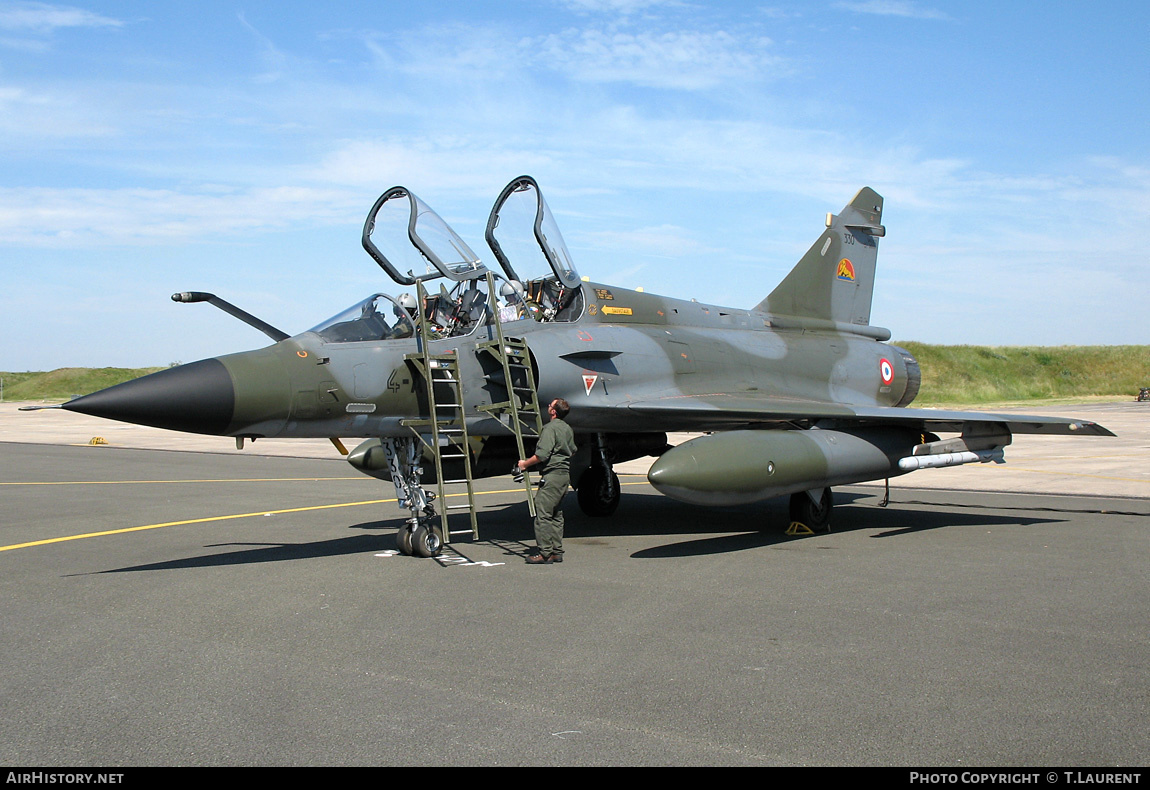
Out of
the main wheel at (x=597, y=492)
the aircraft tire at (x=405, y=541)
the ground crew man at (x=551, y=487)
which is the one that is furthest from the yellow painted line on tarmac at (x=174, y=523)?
the ground crew man at (x=551, y=487)

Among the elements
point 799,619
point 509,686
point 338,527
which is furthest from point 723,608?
point 338,527

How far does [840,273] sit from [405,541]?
31.0ft

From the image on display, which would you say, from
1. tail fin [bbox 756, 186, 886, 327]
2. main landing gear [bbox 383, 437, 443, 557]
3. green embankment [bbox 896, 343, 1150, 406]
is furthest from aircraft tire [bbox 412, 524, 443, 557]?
green embankment [bbox 896, 343, 1150, 406]

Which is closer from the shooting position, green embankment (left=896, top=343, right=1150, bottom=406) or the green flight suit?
the green flight suit

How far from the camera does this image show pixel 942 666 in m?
5.06

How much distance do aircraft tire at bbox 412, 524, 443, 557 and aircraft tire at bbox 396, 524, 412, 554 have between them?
61 millimetres

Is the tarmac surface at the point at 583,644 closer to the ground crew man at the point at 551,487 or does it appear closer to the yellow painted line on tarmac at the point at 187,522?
the yellow painted line on tarmac at the point at 187,522

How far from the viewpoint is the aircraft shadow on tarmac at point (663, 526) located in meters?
9.06

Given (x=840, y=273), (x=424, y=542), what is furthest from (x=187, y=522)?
(x=840, y=273)

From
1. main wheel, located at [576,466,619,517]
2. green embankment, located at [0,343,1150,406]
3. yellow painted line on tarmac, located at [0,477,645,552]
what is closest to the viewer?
yellow painted line on tarmac, located at [0,477,645,552]

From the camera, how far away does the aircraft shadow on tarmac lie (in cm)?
906

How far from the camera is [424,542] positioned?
28.6ft

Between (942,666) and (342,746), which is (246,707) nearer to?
(342,746)

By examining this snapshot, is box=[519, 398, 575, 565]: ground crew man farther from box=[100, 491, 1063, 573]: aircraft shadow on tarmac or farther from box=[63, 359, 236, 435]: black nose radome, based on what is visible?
box=[63, 359, 236, 435]: black nose radome
